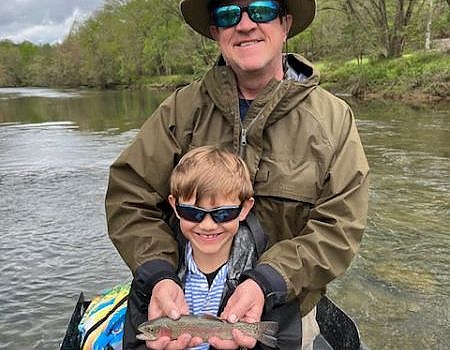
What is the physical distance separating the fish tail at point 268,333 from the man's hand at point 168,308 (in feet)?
0.84

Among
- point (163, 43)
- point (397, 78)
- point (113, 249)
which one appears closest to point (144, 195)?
point (113, 249)

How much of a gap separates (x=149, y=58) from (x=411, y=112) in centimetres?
4639

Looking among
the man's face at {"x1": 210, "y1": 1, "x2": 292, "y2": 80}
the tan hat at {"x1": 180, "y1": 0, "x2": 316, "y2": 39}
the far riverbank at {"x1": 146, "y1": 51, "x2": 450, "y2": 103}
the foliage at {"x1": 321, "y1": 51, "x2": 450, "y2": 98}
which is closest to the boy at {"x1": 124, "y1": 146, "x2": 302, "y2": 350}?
the man's face at {"x1": 210, "y1": 1, "x2": 292, "y2": 80}

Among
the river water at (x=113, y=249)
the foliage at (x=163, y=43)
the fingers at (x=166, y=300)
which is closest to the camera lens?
the fingers at (x=166, y=300)

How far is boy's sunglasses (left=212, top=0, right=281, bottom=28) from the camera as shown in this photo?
261cm

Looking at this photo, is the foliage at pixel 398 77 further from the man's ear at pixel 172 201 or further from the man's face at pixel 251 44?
the man's ear at pixel 172 201

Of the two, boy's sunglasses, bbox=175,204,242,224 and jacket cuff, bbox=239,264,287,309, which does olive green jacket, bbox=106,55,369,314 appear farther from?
boy's sunglasses, bbox=175,204,242,224

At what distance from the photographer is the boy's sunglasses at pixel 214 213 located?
2477 millimetres

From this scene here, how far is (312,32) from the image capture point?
4225cm

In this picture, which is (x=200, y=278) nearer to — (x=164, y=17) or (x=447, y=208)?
(x=447, y=208)

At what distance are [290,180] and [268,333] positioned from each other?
693mm

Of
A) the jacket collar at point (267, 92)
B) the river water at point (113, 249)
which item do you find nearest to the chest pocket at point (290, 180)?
the jacket collar at point (267, 92)

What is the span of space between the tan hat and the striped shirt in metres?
1.22

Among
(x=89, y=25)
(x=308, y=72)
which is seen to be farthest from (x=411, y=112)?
(x=89, y=25)
